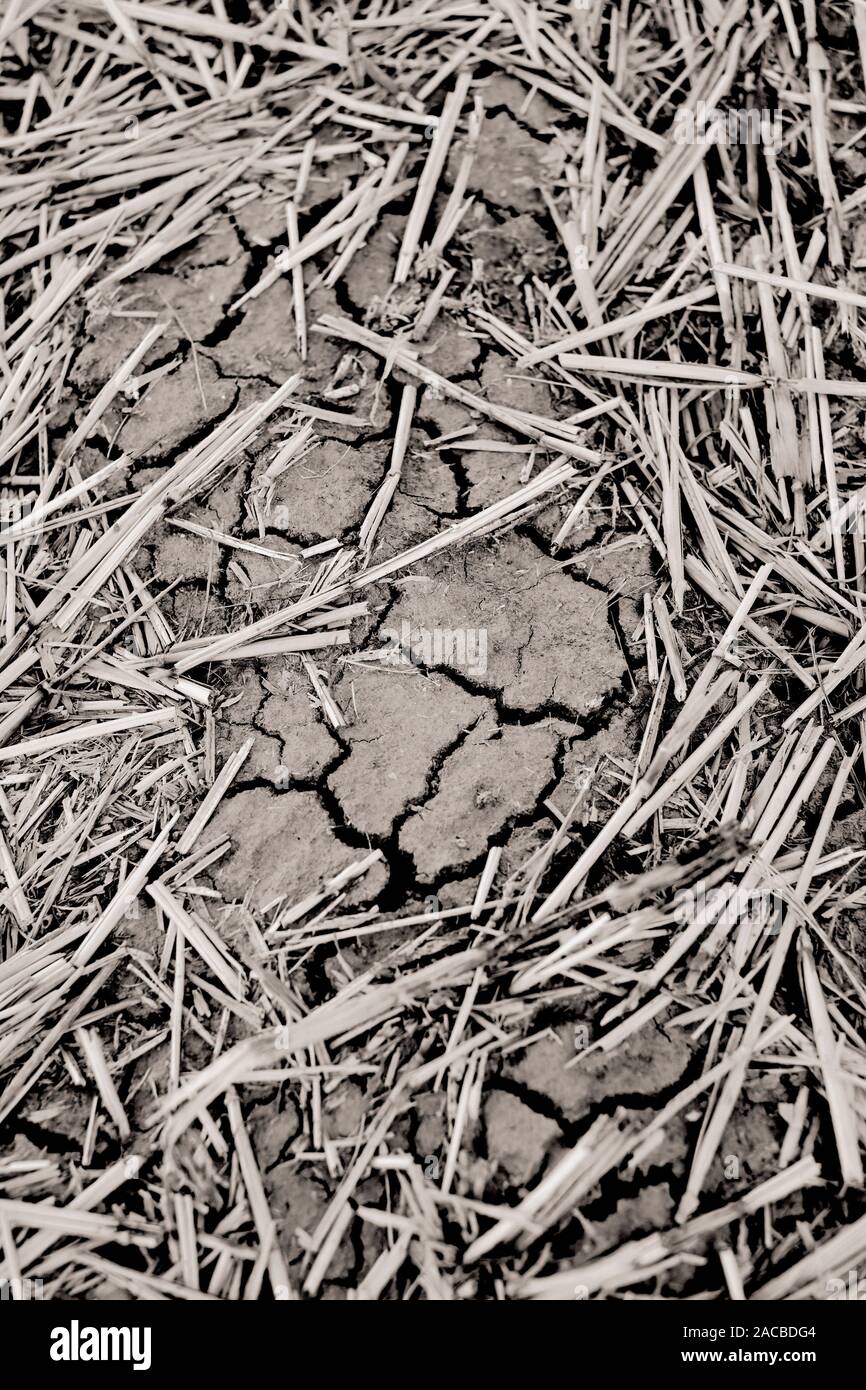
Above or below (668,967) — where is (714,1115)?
below

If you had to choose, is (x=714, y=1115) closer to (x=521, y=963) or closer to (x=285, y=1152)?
(x=521, y=963)

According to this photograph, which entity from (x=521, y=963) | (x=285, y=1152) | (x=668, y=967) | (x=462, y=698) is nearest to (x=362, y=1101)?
(x=285, y=1152)

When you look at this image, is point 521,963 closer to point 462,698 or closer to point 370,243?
point 462,698

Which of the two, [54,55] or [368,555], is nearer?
[368,555]

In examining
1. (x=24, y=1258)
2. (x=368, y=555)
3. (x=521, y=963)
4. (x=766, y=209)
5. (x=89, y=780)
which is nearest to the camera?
(x=24, y=1258)

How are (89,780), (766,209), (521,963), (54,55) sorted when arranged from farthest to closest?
(54,55) → (766,209) → (89,780) → (521,963)

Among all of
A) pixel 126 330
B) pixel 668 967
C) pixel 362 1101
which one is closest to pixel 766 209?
pixel 126 330

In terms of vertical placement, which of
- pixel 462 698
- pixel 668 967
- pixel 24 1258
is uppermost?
pixel 462 698
